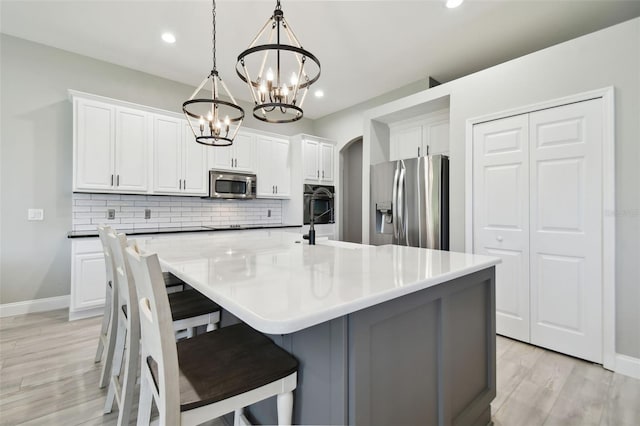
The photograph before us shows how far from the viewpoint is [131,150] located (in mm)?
3541

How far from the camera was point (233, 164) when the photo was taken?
174 inches

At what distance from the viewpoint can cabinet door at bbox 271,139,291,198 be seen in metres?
4.98

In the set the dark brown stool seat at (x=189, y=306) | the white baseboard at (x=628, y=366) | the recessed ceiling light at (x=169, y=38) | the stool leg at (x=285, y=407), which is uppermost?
the recessed ceiling light at (x=169, y=38)

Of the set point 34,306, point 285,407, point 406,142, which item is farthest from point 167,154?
point 285,407

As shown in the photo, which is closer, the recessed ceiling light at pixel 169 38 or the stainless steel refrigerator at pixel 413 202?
the recessed ceiling light at pixel 169 38

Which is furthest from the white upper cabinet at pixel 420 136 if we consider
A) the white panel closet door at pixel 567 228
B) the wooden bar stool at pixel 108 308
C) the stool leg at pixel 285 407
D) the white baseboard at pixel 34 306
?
the white baseboard at pixel 34 306

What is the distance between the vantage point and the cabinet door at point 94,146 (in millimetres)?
3207

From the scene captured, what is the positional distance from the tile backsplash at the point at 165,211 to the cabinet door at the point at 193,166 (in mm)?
369

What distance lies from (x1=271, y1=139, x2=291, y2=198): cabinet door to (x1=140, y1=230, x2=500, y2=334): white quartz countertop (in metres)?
3.26

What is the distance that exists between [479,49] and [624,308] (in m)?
2.91

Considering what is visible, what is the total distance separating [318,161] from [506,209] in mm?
3230

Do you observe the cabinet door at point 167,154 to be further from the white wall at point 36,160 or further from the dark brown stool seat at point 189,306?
the dark brown stool seat at point 189,306

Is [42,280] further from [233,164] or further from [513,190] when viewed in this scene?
[513,190]

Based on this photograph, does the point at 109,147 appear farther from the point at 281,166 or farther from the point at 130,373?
the point at 130,373
